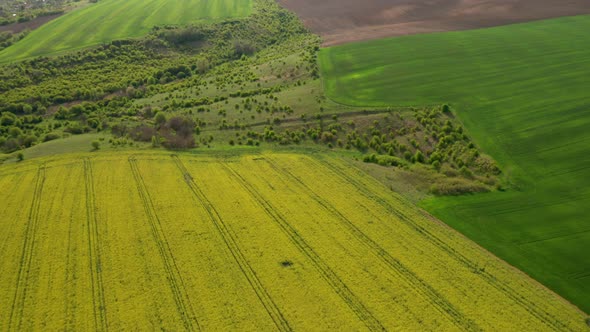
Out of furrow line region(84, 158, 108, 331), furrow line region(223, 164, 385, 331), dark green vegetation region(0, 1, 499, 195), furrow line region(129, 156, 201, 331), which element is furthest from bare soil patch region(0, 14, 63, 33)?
furrow line region(223, 164, 385, 331)

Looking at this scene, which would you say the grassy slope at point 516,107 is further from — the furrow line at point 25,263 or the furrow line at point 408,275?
the furrow line at point 25,263

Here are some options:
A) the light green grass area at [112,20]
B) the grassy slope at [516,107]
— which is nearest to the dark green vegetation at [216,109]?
the grassy slope at [516,107]

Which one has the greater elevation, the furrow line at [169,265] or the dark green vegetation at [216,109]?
the dark green vegetation at [216,109]

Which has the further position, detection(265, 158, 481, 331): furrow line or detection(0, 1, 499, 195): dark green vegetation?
detection(0, 1, 499, 195): dark green vegetation

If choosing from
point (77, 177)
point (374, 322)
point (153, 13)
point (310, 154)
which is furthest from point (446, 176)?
point (153, 13)

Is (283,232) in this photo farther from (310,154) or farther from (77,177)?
(77,177)

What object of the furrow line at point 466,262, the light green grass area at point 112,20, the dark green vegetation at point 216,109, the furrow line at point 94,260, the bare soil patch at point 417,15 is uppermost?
the light green grass area at point 112,20

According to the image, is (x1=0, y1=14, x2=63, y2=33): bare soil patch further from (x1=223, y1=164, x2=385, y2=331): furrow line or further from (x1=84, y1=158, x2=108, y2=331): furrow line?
(x1=223, y1=164, x2=385, y2=331): furrow line
